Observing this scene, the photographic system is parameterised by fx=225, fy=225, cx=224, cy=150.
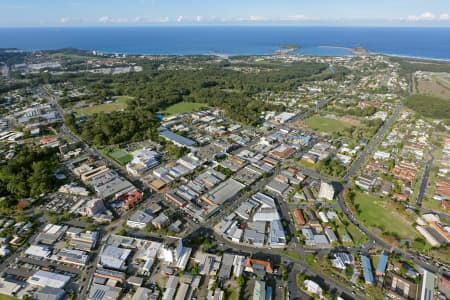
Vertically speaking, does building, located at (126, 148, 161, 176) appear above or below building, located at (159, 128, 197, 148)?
below

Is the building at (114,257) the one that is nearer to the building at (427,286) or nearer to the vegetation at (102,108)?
the building at (427,286)

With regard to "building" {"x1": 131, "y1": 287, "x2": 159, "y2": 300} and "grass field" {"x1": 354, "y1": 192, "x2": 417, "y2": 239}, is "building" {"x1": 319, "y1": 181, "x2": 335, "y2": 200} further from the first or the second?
"building" {"x1": 131, "y1": 287, "x2": 159, "y2": 300}

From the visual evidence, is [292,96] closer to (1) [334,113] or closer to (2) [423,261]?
(1) [334,113]

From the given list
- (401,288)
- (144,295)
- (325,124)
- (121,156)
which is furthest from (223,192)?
(325,124)

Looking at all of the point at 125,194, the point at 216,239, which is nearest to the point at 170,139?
the point at 125,194

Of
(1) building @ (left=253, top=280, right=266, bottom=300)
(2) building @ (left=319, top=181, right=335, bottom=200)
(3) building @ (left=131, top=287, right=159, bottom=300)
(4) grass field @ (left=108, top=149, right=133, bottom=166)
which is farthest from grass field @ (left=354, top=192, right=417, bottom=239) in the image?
(4) grass field @ (left=108, top=149, right=133, bottom=166)

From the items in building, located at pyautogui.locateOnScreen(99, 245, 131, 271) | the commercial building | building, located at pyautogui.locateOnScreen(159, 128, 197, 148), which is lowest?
building, located at pyautogui.locateOnScreen(99, 245, 131, 271)
